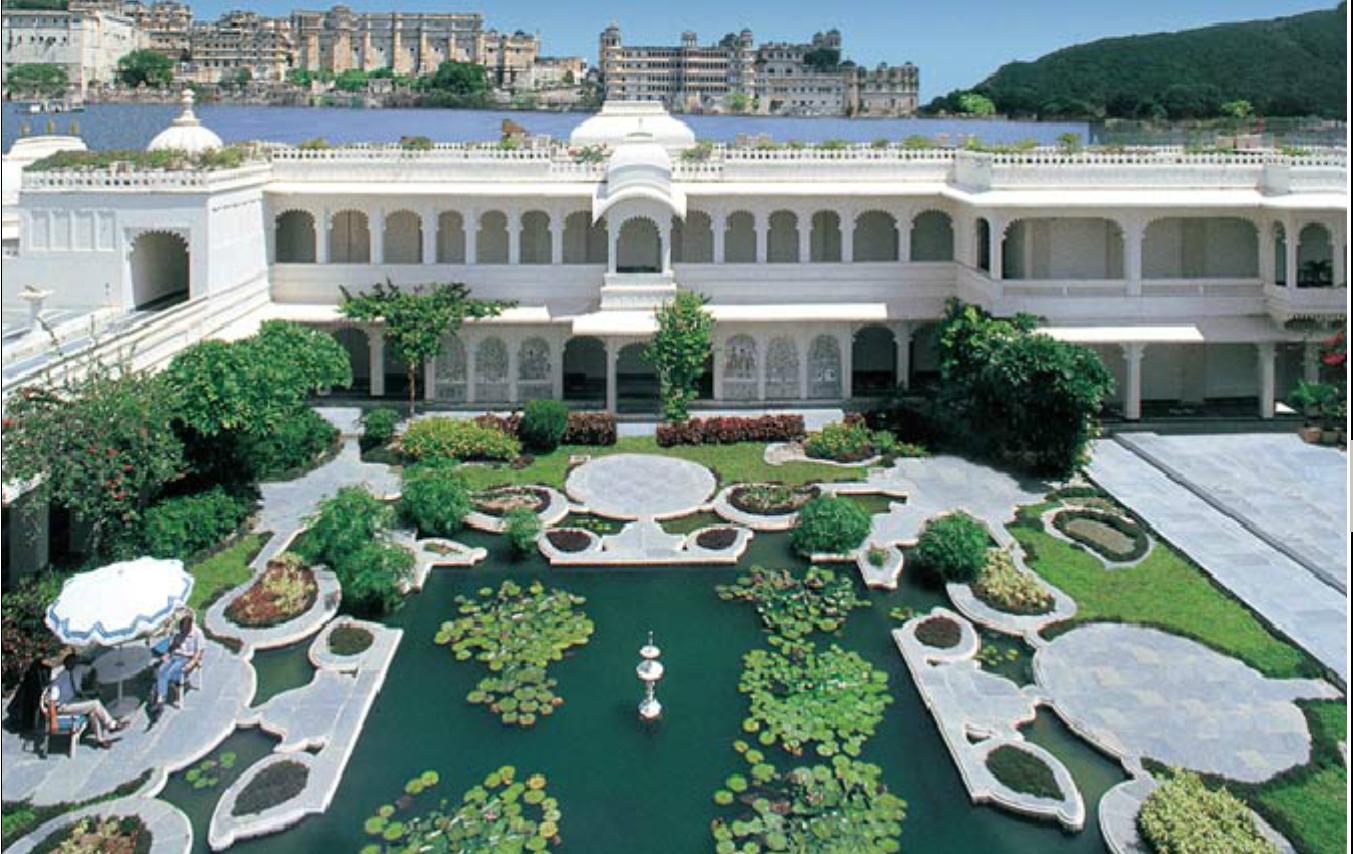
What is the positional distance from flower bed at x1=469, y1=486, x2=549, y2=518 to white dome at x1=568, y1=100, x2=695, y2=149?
42.5ft

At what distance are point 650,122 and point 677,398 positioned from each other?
10.6m

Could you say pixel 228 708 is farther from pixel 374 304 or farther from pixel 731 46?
pixel 731 46

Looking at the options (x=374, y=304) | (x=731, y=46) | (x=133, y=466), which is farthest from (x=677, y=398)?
(x=731, y=46)

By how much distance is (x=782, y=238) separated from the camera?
1182 inches

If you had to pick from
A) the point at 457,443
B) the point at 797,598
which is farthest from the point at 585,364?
the point at 797,598

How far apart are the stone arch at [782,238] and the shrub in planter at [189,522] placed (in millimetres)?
15533

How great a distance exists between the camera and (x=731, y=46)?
16938cm

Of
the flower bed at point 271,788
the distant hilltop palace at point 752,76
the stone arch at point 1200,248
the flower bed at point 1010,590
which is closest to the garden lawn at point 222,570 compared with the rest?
the flower bed at point 271,788

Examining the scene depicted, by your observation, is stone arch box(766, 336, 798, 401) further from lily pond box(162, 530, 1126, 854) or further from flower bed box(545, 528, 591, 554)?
lily pond box(162, 530, 1126, 854)

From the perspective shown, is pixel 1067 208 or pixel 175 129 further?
pixel 175 129

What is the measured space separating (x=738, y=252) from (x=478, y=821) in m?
20.4

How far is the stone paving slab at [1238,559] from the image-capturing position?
16.5 m

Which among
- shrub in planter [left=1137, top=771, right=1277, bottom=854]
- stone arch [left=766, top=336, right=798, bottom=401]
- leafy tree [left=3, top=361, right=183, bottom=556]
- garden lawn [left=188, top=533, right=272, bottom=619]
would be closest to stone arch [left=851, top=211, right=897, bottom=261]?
stone arch [left=766, top=336, right=798, bottom=401]

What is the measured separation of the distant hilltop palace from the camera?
494ft
